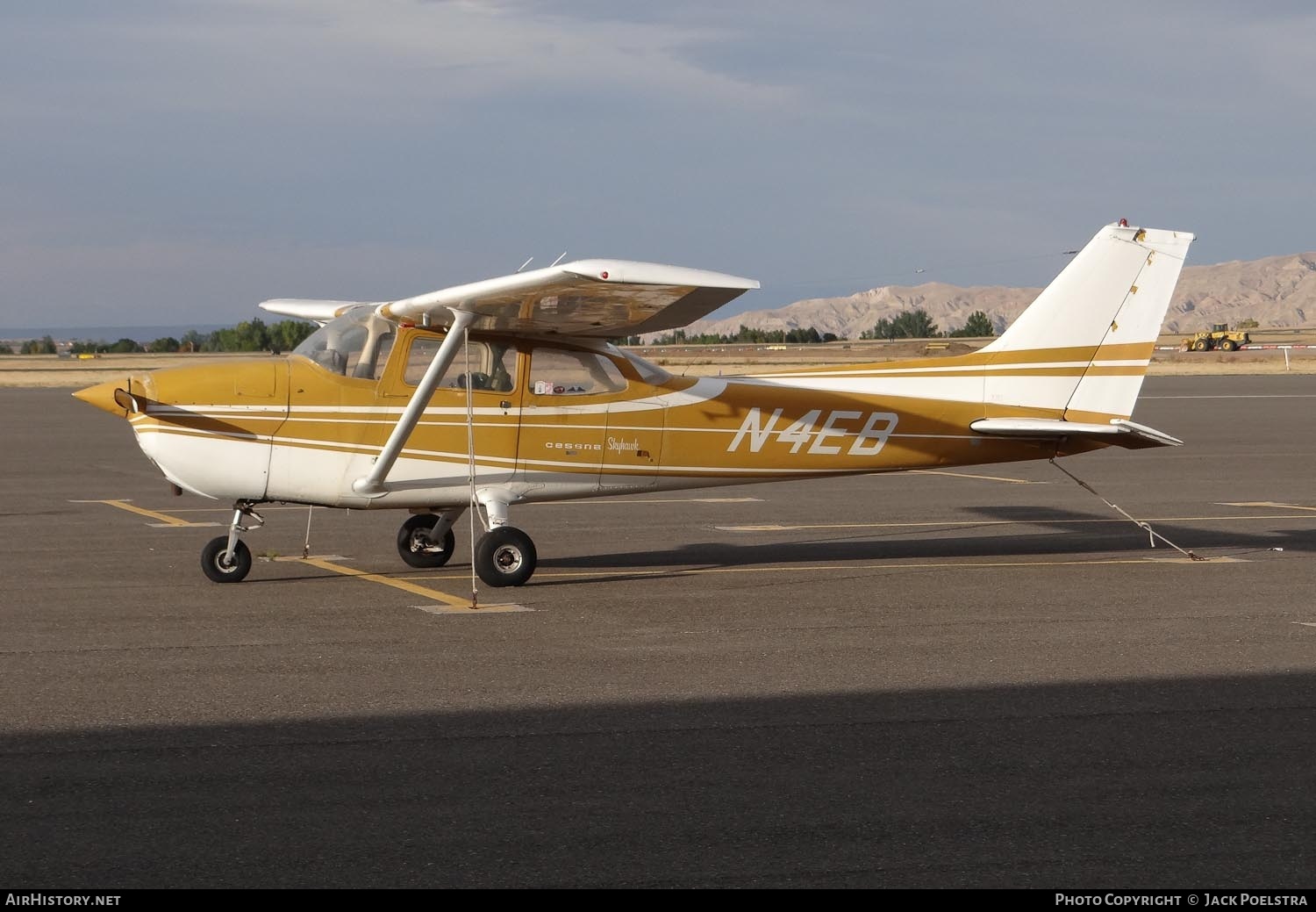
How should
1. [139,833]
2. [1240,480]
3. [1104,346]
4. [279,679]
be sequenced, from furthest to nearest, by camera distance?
1. [1240,480]
2. [1104,346]
3. [279,679]
4. [139,833]

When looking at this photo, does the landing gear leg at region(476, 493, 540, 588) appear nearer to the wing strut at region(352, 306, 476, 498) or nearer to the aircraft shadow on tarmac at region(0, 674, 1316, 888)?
the wing strut at region(352, 306, 476, 498)

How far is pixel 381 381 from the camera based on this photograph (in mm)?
11414

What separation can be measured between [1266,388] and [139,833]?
1814 inches

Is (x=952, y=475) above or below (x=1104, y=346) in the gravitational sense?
below

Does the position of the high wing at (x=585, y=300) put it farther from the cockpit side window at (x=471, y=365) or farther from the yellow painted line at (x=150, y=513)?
the yellow painted line at (x=150, y=513)

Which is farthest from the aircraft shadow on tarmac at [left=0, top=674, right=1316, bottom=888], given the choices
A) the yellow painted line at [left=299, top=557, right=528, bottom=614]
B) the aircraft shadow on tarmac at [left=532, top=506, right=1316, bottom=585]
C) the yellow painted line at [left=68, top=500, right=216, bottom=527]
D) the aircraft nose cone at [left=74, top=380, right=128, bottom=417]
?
the yellow painted line at [left=68, top=500, right=216, bottom=527]

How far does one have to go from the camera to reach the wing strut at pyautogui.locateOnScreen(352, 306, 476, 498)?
11.0m

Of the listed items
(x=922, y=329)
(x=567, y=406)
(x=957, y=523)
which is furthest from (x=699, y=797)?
(x=922, y=329)

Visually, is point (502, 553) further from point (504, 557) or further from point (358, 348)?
point (358, 348)

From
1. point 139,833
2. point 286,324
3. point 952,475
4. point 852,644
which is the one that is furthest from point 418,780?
point 286,324

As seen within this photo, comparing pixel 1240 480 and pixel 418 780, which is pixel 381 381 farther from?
pixel 1240 480

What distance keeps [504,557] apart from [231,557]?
2.08m

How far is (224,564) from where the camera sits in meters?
11.1

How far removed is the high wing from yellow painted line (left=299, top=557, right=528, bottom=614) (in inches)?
79.8
